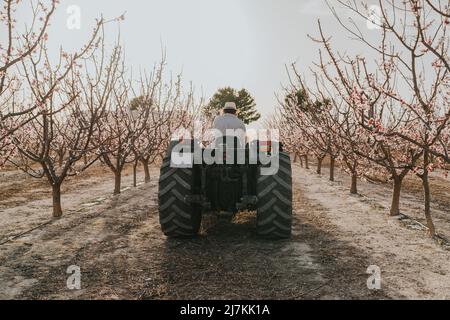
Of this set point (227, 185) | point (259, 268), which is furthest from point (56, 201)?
point (259, 268)

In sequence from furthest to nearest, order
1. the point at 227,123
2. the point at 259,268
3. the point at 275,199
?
1. the point at 227,123
2. the point at 275,199
3. the point at 259,268

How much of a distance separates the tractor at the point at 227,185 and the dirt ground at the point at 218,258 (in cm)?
35

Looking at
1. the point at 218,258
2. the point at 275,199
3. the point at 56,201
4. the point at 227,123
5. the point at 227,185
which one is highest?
the point at 227,123

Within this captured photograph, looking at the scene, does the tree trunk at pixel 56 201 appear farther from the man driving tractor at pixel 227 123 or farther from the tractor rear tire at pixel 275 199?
the tractor rear tire at pixel 275 199

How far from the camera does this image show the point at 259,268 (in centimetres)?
478

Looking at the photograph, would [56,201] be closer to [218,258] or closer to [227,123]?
[227,123]

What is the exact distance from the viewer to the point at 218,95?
2116 inches

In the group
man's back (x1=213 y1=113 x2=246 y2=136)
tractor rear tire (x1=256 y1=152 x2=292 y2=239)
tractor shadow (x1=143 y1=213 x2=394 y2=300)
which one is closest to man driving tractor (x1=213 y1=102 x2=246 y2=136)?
man's back (x1=213 y1=113 x2=246 y2=136)

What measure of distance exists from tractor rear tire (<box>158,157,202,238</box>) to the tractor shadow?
0.33 metres

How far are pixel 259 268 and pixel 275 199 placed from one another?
1.23m

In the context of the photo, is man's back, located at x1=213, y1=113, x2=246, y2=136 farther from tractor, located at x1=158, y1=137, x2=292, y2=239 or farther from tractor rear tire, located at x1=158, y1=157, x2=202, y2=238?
tractor rear tire, located at x1=158, y1=157, x2=202, y2=238

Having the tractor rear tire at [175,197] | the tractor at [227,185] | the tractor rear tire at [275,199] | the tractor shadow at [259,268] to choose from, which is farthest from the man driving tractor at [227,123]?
the tractor shadow at [259,268]
